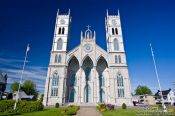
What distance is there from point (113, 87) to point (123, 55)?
→ 10.3 m

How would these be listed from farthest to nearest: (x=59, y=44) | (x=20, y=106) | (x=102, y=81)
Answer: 1. (x=59, y=44)
2. (x=102, y=81)
3. (x=20, y=106)

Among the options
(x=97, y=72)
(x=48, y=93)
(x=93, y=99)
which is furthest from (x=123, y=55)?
(x=48, y=93)

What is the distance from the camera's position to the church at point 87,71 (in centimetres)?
4047

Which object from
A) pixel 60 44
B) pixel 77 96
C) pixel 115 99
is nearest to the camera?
pixel 115 99

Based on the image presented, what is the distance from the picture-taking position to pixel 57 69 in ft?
139

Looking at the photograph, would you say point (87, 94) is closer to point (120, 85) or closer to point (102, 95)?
point (102, 95)

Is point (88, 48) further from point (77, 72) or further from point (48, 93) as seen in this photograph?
point (48, 93)

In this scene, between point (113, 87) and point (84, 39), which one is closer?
point (113, 87)

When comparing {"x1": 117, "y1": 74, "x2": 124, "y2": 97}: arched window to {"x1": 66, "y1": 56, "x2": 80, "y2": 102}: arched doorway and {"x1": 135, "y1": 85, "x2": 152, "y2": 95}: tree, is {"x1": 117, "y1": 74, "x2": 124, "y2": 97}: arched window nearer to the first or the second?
{"x1": 66, "y1": 56, "x2": 80, "y2": 102}: arched doorway

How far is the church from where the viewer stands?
40469 millimetres

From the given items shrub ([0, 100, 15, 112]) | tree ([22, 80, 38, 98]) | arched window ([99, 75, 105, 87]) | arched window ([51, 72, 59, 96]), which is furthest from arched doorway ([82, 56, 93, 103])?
tree ([22, 80, 38, 98])

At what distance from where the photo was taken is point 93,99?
1652 inches

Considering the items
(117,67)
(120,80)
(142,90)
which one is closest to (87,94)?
(120,80)

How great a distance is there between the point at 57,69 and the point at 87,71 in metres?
9.74
